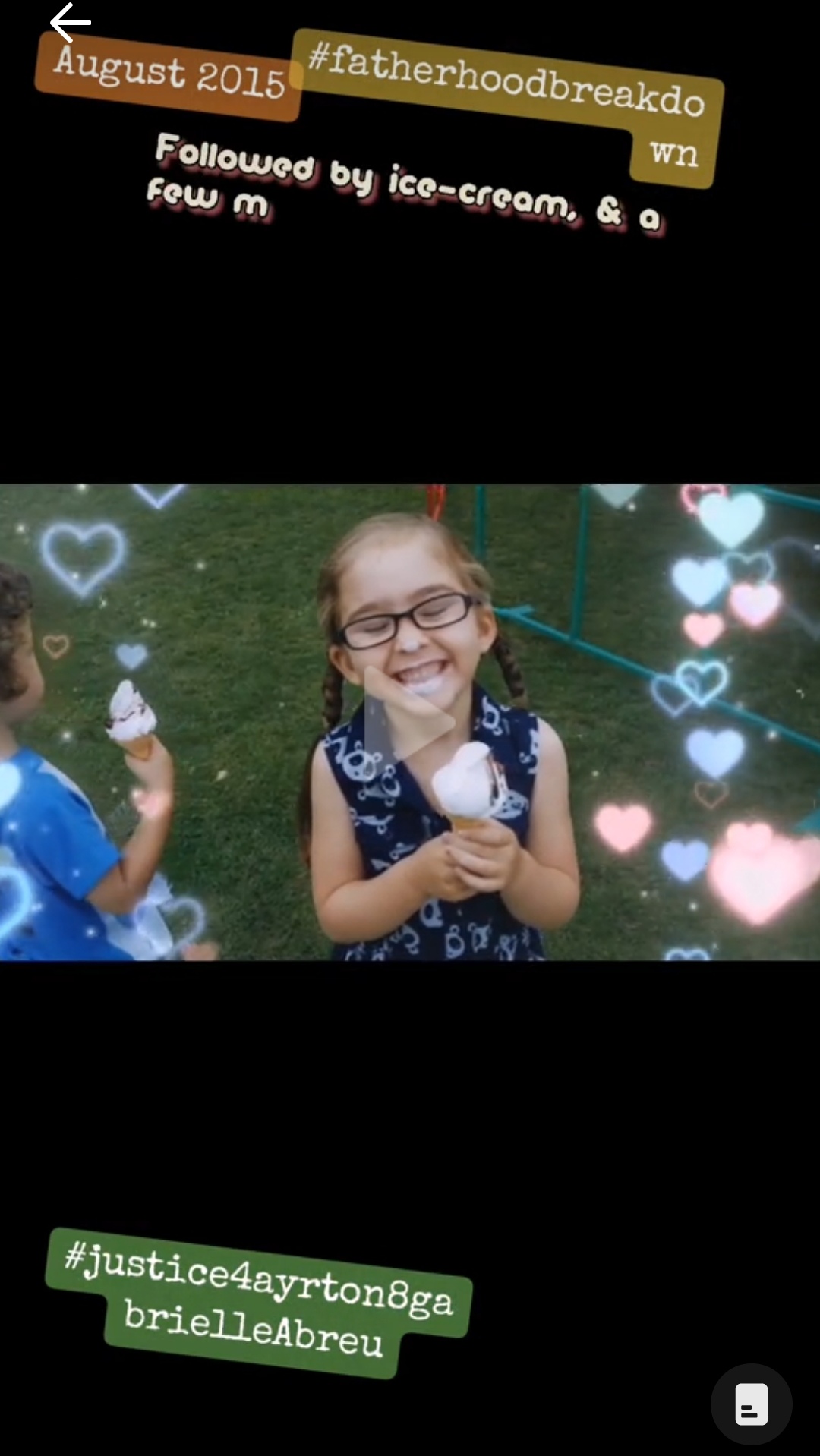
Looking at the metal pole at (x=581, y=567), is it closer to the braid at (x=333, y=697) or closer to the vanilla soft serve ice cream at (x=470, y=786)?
the vanilla soft serve ice cream at (x=470, y=786)

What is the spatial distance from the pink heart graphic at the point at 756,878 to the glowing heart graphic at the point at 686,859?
0.06ft

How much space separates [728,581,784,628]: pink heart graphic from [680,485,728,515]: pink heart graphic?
6.7 inches

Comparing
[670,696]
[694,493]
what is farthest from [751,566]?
[670,696]

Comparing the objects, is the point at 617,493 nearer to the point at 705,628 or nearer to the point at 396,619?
the point at 705,628

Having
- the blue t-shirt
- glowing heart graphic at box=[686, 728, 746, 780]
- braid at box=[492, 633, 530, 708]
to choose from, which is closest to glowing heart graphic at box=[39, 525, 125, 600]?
the blue t-shirt

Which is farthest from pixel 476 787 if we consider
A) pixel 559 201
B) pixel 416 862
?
pixel 559 201

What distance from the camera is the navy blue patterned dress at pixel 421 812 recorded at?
2773mm

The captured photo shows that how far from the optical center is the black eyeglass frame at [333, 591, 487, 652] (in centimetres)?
277

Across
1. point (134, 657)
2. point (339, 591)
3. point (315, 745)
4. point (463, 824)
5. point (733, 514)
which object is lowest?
point (463, 824)

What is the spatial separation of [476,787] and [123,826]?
668 millimetres

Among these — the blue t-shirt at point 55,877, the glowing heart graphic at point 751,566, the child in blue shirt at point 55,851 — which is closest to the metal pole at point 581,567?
the glowing heart graphic at point 751,566

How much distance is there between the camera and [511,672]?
2.83 m

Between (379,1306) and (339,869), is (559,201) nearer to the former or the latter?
(339,869)

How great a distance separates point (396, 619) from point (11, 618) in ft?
2.36
